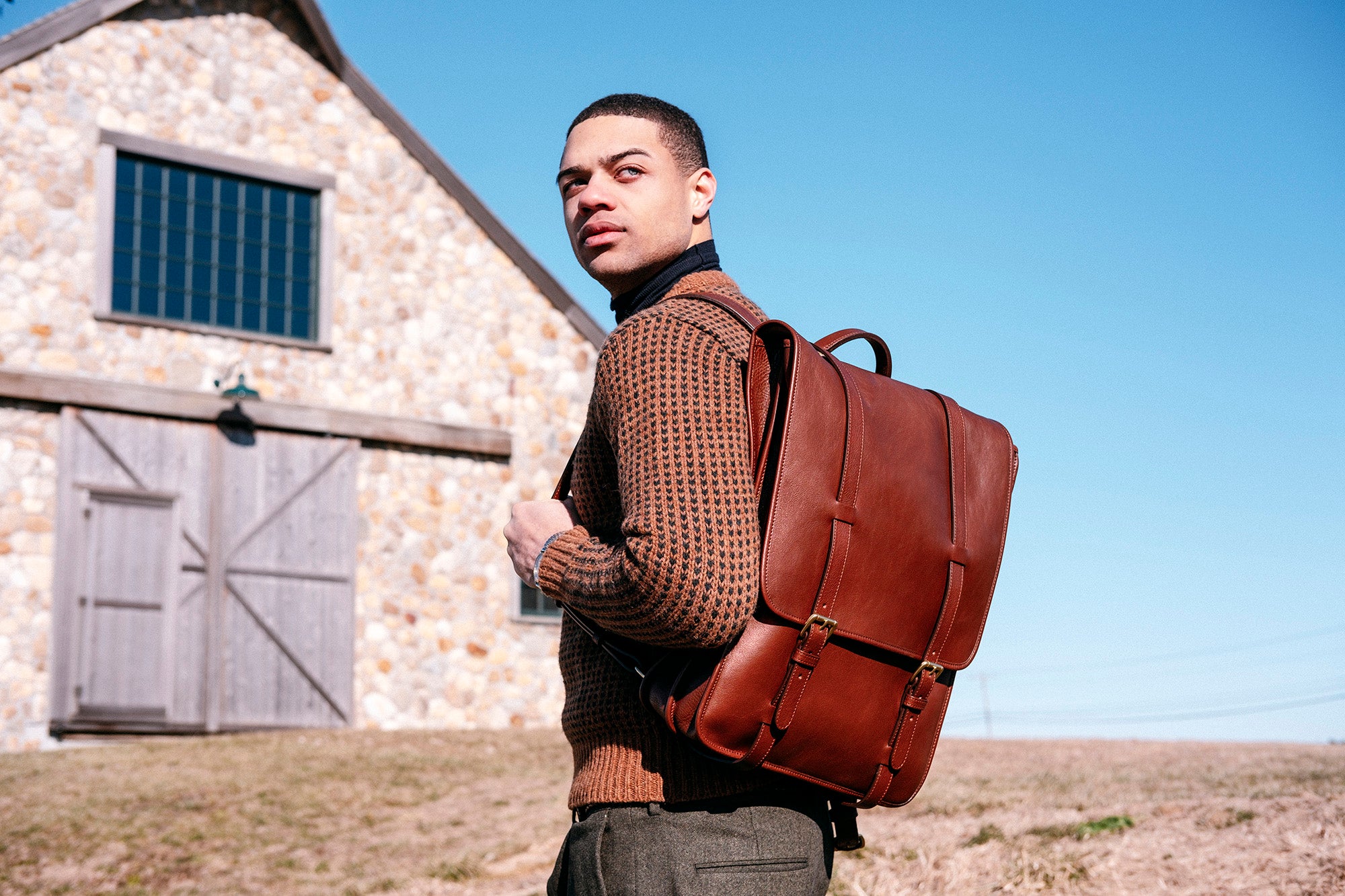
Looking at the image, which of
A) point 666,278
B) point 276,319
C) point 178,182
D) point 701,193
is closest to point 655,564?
point 666,278

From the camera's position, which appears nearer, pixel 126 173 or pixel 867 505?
pixel 867 505

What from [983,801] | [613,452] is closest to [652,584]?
[613,452]

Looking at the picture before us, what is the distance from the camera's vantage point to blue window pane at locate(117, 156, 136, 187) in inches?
513

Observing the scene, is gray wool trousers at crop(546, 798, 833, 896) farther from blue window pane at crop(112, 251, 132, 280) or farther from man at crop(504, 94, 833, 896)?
blue window pane at crop(112, 251, 132, 280)

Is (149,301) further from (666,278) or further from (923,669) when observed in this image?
(923,669)

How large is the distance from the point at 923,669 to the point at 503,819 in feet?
22.2

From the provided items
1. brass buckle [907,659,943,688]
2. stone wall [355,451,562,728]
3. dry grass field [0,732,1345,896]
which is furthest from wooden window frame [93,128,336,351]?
brass buckle [907,659,943,688]

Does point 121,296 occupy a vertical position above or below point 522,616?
above

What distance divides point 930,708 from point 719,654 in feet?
1.45

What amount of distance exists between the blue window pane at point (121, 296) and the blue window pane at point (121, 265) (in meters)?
0.07

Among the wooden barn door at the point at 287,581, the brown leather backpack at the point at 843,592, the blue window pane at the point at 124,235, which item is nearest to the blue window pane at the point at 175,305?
the blue window pane at the point at 124,235

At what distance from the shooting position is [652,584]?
1916mm

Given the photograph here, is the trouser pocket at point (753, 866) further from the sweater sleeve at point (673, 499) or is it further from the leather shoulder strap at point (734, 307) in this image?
the leather shoulder strap at point (734, 307)

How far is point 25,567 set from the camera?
12.0 metres
